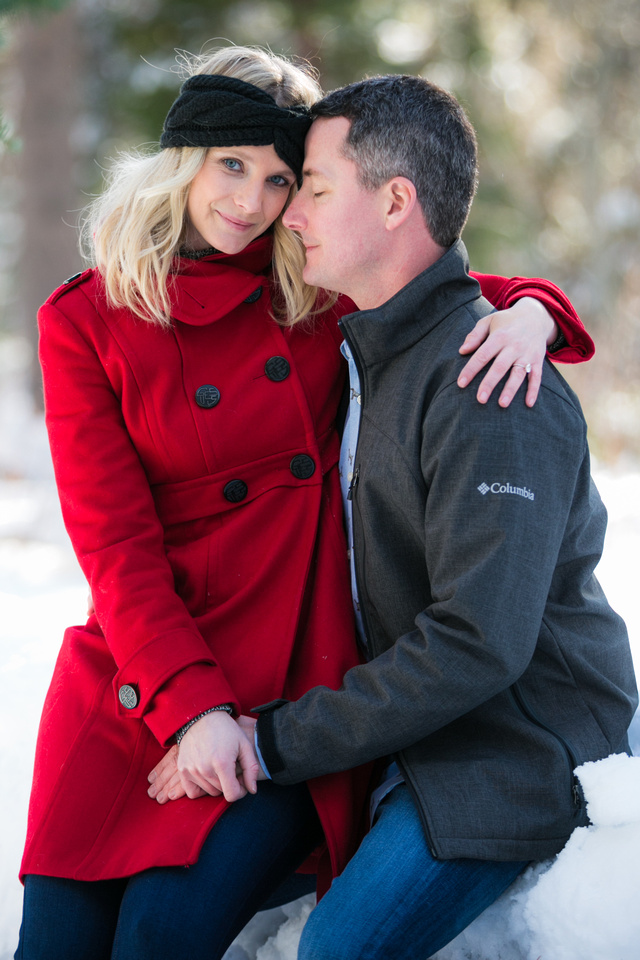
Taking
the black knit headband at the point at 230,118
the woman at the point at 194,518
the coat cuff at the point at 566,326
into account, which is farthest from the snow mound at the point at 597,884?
the black knit headband at the point at 230,118

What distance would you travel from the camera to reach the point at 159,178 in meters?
2.28

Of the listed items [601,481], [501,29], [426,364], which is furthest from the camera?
[501,29]

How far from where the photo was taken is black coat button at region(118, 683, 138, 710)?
2.00 m

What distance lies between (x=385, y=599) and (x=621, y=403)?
716 cm

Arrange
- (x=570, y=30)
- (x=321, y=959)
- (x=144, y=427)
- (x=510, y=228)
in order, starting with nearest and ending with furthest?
(x=321, y=959) < (x=144, y=427) < (x=510, y=228) < (x=570, y=30)

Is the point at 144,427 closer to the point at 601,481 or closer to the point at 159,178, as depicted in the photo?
the point at 159,178

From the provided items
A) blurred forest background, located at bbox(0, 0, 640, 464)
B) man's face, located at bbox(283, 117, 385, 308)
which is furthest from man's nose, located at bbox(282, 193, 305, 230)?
blurred forest background, located at bbox(0, 0, 640, 464)

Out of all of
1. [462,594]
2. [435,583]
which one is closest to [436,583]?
[435,583]

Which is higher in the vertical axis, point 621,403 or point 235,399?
point 235,399

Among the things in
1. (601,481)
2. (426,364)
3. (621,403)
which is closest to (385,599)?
(426,364)

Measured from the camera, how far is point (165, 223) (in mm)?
2281

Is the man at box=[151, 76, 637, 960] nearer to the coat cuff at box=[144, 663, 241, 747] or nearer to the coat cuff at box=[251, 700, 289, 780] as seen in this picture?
the coat cuff at box=[251, 700, 289, 780]

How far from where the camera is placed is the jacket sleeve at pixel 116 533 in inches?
77.9

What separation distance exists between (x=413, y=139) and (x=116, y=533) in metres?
1.20
